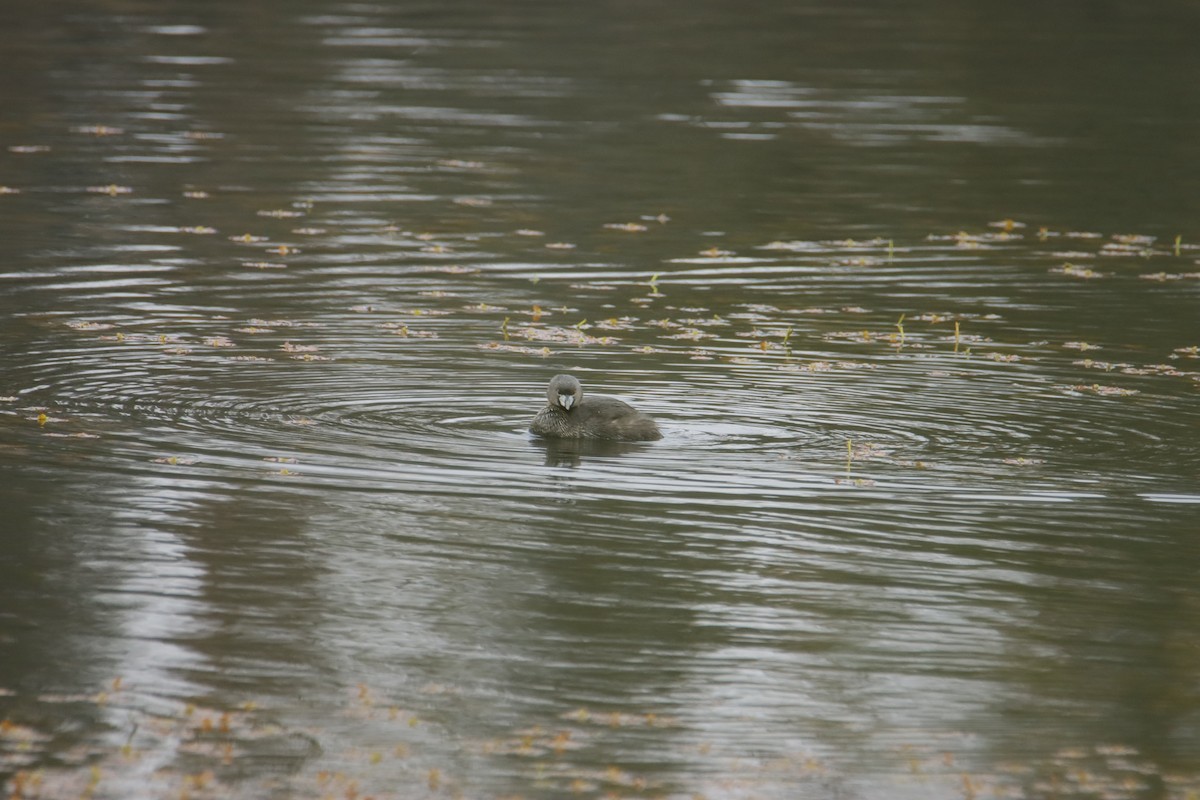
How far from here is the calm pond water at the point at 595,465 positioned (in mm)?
6957

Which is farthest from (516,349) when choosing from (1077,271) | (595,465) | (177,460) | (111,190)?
(111,190)

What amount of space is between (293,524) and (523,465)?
1.66 m

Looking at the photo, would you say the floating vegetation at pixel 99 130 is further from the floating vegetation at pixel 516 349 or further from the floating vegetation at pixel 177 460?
the floating vegetation at pixel 177 460

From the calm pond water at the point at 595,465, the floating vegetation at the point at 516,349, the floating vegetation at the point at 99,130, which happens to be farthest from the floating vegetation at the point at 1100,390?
the floating vegetation at the point at 99,130

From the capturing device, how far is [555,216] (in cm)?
1964

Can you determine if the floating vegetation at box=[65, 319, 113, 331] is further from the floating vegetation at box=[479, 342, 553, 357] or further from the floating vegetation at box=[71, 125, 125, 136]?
the floating vegetation at box=[71, 125, 125, 136]

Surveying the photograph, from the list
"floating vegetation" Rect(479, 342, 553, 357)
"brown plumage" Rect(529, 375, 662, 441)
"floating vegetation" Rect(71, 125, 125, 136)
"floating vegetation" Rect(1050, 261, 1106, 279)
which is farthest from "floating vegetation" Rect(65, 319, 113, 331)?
"floating vegetation" Rect(71, 125, 125, 136)

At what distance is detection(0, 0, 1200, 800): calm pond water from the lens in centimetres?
696

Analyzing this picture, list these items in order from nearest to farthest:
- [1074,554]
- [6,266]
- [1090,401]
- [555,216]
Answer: [1074,554] < [1090,401] < [6,266] < [555,216]

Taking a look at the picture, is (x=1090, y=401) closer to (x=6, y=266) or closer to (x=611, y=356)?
(x=611, y=356)

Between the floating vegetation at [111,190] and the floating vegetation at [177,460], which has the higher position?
the floating vegetation at [111,190]

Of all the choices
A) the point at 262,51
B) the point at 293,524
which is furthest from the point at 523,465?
the point at 262,51

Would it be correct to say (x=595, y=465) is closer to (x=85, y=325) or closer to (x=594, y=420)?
(x=594, y=420)

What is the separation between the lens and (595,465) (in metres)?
10.7
